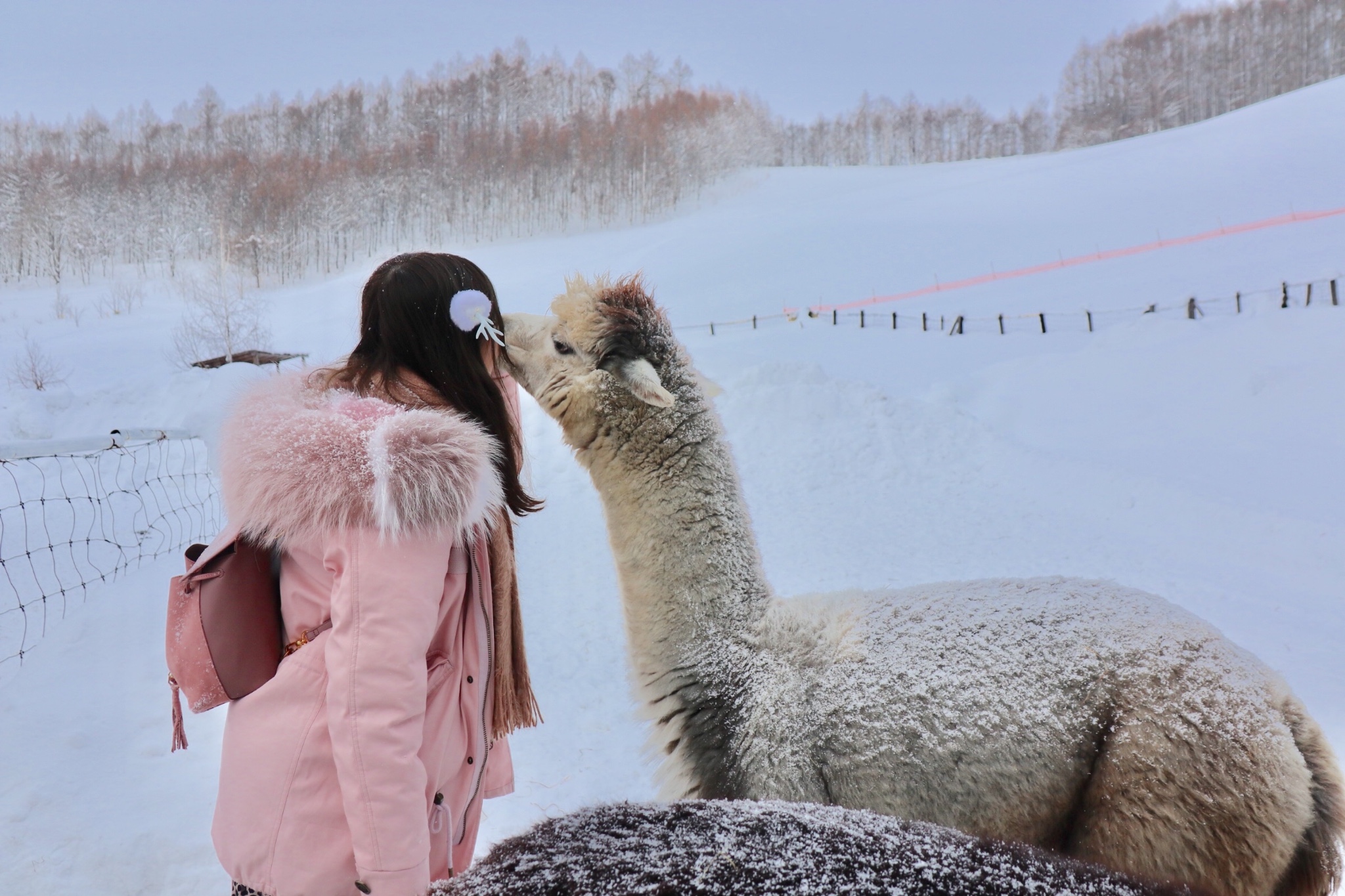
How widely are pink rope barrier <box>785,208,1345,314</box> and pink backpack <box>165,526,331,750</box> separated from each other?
56.6ft

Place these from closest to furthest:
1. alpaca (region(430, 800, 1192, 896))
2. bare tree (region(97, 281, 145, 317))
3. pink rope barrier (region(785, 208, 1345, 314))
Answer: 1. alpaca (region(430, 800, 1192, 896))
2. bare tree (region(97, 281, 145, 317))
3. pink rope barrier (region(785, 208, 1345, 314))

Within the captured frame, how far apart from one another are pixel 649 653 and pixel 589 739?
185 cm

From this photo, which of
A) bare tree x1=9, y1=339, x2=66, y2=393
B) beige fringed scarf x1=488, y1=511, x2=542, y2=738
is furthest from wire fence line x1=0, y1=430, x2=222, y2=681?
bare tree x1=9, y1=339, x2=66, y2=393

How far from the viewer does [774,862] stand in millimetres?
697

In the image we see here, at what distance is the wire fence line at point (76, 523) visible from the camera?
360 centimetres

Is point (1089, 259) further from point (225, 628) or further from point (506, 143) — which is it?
point (506, 143)

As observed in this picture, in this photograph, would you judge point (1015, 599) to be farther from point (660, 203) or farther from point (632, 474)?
point (660, 203)

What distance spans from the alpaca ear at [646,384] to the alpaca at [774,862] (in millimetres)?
1130

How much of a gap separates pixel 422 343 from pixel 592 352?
671 mm

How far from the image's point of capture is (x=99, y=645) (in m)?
3.52

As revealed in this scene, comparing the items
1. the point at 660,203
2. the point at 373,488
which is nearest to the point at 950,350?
the point at 373,488

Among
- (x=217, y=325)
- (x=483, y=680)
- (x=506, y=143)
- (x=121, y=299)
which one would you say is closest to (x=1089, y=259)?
(x=217, y=325)

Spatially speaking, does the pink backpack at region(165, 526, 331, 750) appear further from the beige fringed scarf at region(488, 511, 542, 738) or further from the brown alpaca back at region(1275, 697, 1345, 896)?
the brown alpaca back at region(1275, 697, 1345, 896)

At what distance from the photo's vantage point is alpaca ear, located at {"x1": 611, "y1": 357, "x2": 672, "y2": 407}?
1838 mm
